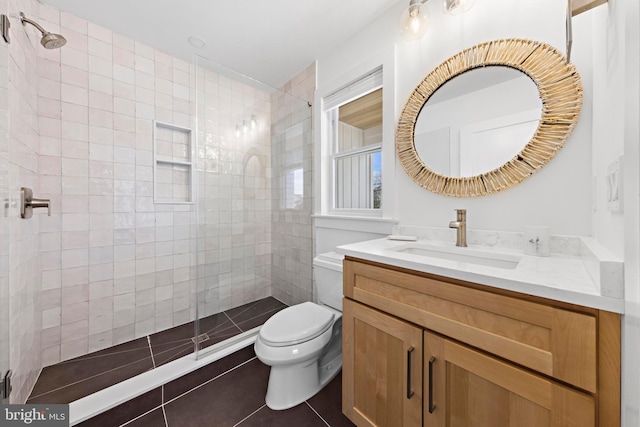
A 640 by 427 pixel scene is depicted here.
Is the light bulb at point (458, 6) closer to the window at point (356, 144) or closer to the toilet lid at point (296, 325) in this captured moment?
the window at point (356, 144)

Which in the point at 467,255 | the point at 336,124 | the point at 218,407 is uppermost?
the point at 336,124

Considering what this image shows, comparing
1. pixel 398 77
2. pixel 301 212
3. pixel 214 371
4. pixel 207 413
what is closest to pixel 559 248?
pixel 398 77

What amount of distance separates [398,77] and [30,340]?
270cm

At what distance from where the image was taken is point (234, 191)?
188 centimetres

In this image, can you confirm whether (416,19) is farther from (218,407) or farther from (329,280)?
(218,407)

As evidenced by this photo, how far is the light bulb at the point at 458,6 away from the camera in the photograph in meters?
1.14


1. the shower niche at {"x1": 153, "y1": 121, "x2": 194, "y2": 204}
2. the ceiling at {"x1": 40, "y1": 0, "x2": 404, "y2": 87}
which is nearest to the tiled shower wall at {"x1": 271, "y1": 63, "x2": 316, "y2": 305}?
the ceiling at {"x1": 40, "y1": 0, "x2": 404, "y2": 87}

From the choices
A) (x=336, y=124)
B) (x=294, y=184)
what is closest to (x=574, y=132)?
(x=336, y=124)

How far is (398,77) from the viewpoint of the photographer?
1.50 meters

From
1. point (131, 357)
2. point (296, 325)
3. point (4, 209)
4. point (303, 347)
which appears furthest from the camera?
point (131, 357)

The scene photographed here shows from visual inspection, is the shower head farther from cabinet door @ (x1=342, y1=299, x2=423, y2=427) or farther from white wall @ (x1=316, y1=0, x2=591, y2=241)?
cabinet door @ (x1=342, y1=299, x2=423, y2=427)

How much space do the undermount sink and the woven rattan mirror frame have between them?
0.30 m

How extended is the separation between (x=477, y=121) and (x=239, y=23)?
1.73m

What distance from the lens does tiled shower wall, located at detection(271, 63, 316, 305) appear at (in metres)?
2.16
